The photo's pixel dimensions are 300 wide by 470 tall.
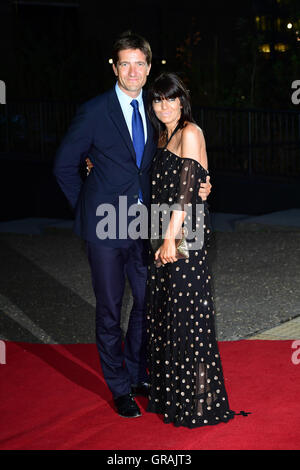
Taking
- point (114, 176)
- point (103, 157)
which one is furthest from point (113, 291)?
point (103, 157)

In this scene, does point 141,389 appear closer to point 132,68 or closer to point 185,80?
point 132,68

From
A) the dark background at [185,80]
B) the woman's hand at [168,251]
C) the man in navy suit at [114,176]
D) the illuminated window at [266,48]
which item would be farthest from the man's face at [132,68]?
the illuminated window at [266,48]

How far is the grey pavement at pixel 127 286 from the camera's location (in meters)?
6.82

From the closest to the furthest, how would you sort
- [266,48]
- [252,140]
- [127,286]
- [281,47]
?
[127,286] < [252,140] < [281,47] < [266,48]

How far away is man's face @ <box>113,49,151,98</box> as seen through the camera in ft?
14.9

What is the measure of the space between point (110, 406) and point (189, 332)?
0.78m

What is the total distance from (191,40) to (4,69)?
4468mm

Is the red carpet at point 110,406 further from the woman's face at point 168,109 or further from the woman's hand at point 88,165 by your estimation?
the woman's face at point 168,109

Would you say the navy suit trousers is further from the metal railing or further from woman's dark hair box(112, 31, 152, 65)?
the metal railing

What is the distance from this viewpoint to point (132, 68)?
455 centimetres

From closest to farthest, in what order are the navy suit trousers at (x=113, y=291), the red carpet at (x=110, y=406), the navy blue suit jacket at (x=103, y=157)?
the red carpet at (x=110, y=406)
the navy blue suit jacket at (x=103, y=157)
the navy suit trousers at (x=113, y=291)

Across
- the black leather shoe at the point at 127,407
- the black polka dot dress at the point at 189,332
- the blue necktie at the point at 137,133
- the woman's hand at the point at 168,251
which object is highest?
the blue necktie at the point at 137,133

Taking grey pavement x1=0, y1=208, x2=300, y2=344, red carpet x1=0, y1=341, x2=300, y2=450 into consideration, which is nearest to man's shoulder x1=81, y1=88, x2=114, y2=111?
red carpet x1=0, y1=341, x2=300, y2=450

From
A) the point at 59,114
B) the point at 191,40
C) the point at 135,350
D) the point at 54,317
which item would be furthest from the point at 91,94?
the point at 135,350
